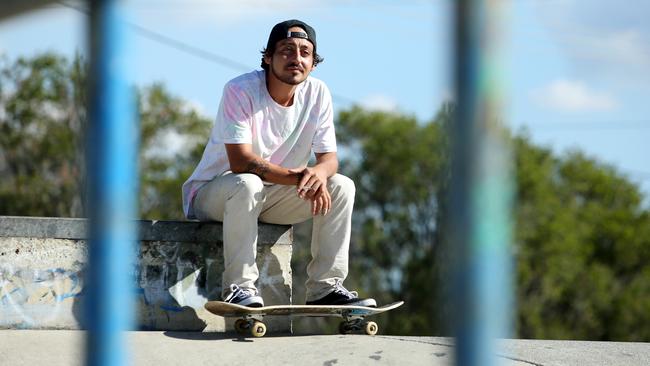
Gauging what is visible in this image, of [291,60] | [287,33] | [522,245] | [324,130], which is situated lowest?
[522,245]

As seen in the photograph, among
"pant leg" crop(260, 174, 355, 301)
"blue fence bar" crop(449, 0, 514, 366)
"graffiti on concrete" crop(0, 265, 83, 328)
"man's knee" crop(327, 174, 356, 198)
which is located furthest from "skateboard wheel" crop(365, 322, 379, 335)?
"blue fence bar" crop(449, 0, 514, 366)

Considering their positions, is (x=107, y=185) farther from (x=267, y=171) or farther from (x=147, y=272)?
(x=147, y=272)

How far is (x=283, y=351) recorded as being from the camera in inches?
186

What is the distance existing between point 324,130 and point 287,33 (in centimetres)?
52

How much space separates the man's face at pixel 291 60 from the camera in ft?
17.1

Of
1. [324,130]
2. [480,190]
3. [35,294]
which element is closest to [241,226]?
[324,130]

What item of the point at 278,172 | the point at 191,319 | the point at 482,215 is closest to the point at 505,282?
the point at 482,215

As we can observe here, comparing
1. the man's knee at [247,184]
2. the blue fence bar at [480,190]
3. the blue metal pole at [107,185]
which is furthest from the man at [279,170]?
the blue fence bar at [480,190]

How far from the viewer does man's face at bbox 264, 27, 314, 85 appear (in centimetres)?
521

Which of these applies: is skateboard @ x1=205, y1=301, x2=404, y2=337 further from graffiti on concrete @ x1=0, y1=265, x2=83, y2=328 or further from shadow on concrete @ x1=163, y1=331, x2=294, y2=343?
graffiti on concrete @ x1=0, y1=265, x2=83, y2=328

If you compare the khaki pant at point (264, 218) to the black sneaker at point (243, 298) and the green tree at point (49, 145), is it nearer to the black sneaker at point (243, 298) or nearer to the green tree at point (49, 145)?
the black sneaker at point (243, 298)

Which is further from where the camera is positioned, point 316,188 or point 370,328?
point 370,328

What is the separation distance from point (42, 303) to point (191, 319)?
74cm

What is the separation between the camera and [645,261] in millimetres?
36094
